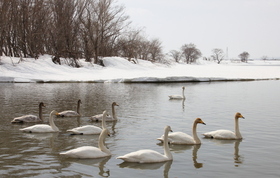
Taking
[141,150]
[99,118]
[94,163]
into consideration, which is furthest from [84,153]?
[99,118]

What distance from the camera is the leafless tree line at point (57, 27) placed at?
37.9m

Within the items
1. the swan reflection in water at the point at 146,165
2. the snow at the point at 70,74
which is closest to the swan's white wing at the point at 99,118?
the swan reflection in water at the point at 146,165

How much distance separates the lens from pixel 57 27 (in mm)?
41750

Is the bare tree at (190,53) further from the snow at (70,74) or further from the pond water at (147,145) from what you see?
the pond water at (147,145)

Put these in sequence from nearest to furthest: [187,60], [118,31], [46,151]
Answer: [46,151] < [118,31] < [187,60]

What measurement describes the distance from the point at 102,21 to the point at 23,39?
30.0 feet

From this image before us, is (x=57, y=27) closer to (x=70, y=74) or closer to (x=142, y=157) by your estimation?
(x=70, y=74)

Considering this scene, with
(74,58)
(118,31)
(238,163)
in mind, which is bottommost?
(238,163)

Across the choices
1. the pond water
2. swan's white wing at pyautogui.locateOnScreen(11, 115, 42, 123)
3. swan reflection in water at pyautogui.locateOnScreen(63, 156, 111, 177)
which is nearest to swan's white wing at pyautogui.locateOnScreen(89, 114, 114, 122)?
the pond water

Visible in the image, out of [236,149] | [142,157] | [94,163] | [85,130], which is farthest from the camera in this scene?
[85,130]

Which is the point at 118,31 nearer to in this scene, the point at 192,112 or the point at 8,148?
the point at 192,112

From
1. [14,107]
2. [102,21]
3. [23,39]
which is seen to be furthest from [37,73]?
[14,107]

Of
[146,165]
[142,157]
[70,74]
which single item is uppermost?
[70,74]

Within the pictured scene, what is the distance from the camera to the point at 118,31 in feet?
153
